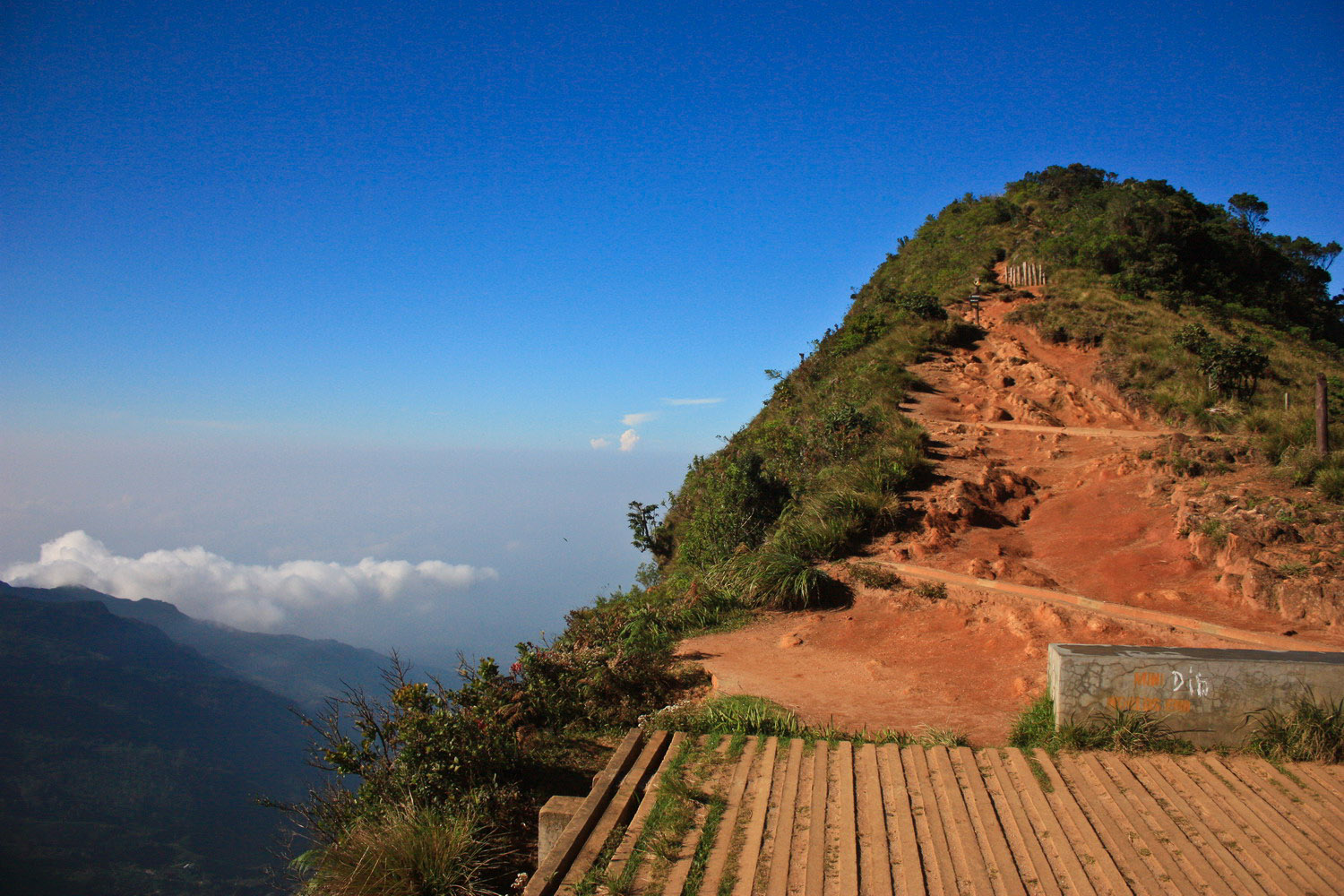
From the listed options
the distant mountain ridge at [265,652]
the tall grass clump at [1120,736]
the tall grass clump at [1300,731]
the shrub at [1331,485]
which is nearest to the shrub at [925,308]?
the shrub at [1331,485]

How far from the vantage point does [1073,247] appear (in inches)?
1091

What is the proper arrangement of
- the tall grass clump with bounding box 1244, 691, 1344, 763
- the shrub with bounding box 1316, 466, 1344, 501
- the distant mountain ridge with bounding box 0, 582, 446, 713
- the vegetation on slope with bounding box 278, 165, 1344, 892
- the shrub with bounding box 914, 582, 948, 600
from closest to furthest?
the tall grass clump with bounding box 1244, 691, 1344, 763 → the vegetation on slope with bounding box 278, 165, 1344, 892 → the shrub with bounding box 914, 582, 948, 600 → the shrub with bounding box 1316, 466, 1344, 501 → the distant mountain ridge with bounding box 0, 582, 446, 713

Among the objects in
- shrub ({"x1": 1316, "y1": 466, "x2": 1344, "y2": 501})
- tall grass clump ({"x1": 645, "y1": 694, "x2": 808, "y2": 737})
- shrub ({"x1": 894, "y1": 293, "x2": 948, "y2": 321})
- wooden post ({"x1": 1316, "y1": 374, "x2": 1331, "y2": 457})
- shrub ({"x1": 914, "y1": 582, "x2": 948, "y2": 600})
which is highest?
shrub ({"x1": 894, "y1": 293, "x2": 948, "y2": 321})

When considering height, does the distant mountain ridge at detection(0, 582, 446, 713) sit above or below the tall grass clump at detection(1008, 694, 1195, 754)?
below

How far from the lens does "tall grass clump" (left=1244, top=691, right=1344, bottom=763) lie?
15.1 feet

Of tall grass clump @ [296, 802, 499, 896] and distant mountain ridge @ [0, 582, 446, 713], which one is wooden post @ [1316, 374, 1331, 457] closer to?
tall grass clump @ [296, 802, 499, 896]

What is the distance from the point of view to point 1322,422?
10688 mm

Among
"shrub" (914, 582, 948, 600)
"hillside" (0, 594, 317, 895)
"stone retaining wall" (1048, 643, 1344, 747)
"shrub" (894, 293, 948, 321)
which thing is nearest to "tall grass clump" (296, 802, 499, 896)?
"stone retaining wall" (1048, 643, 1344, 747)

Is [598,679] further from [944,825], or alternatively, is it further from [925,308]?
[925,308]

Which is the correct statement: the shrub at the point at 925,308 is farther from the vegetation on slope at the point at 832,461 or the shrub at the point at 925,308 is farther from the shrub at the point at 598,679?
the shrub at the point at 598,679

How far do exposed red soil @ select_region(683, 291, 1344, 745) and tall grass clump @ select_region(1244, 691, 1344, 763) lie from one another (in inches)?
66.9

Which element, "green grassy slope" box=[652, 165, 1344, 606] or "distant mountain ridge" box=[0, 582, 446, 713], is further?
"distant mountain ridge" box=[0, 582, 446, 713]

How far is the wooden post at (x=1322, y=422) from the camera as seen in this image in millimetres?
10597

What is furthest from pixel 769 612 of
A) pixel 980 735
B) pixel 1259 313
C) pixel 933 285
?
pixel 1259 313
